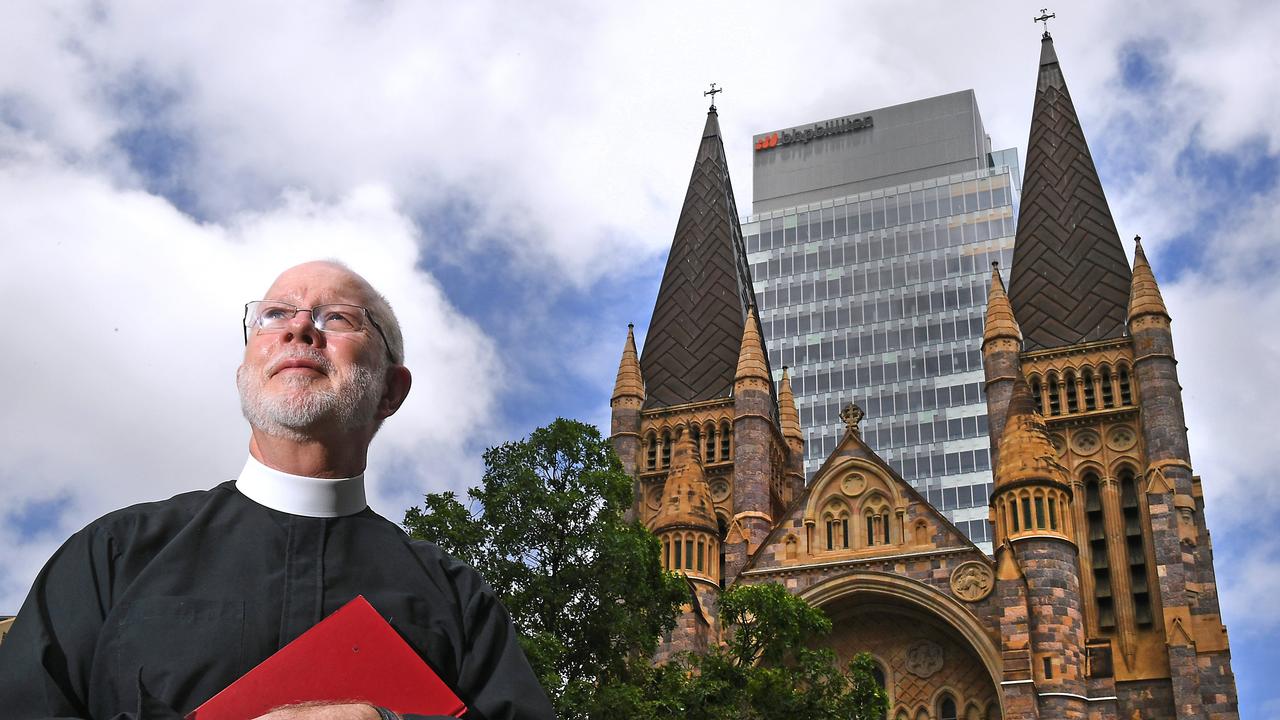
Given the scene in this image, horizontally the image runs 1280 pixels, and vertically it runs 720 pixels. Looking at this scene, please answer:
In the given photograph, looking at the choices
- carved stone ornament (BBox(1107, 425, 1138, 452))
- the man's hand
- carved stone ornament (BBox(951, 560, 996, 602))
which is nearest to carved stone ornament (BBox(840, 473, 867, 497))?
carved stone ornament (BBox(951, 560, 996, 602))

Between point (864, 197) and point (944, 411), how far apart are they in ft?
47.3

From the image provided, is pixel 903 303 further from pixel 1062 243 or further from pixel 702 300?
pixel 1062 243

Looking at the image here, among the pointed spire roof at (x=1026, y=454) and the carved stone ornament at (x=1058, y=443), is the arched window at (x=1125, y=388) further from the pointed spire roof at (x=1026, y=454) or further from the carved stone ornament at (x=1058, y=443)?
the pointed spire roof at (x=1026, y=454)

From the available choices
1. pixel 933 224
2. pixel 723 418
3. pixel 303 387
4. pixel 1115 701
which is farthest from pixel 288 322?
pixel 933 224

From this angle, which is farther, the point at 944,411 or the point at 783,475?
the point at 944,411

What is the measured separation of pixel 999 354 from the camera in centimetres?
3909

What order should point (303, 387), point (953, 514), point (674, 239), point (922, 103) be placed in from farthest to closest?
point (922, 103), point (953, 514), point (674, 239), point (303, 387)

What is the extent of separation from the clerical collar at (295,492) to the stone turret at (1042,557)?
81.8ft

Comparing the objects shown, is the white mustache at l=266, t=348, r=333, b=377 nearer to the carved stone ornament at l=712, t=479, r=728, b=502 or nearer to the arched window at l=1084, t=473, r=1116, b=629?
the arched window at l=1084, t=473, r=1116, b=629

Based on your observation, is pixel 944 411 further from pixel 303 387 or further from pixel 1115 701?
pixel 303 387

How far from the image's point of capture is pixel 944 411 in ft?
217

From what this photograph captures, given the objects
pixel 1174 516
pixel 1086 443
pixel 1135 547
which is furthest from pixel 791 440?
pixel 1174 516

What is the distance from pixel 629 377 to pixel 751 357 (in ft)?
13.6

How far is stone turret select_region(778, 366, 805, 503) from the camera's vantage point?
141 feet
